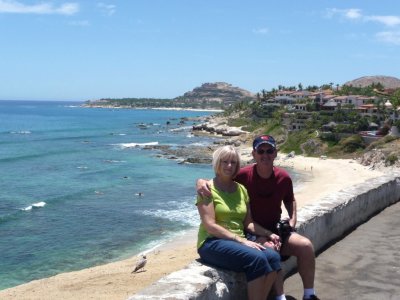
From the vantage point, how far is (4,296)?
1645 centimetres

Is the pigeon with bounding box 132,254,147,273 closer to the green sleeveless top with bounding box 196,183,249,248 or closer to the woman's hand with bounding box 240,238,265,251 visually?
the green sleeveless top with bounding box 196,183,249,248

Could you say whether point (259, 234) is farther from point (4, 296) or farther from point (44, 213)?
point (44, 213)

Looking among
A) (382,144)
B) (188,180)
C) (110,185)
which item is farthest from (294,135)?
(110,185)

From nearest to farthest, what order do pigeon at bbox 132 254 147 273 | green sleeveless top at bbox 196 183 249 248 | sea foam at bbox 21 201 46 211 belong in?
1. green sleeveless top at bbox 196 183 249 248
2. pigeon at bbox 132 254 147 273
3. sea foam at bbox 21 201 46 211

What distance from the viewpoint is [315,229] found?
620 cm

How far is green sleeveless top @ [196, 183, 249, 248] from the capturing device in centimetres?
443

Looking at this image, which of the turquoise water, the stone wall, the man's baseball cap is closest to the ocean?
the turquoise water

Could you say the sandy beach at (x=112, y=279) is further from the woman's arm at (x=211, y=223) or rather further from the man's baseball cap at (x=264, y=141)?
the woman's arm at (x=211, y=223)

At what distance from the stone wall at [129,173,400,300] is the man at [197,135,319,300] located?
0.59 meters

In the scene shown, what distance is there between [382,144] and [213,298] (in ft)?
174

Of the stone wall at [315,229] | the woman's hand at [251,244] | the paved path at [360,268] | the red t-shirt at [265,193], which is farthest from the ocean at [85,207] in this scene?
the woman's hand at [251,244]

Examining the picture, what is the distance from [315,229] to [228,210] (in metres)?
2.11

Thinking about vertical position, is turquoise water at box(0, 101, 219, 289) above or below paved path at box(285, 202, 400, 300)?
below

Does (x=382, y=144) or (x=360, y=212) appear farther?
(x=382, y=144)
